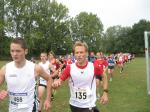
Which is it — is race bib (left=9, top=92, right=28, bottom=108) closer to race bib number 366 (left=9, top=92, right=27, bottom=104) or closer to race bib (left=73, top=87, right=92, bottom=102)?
race bib number 366 (left=9, top=92, right=27, bottom=104)

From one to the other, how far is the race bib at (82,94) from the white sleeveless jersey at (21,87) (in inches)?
42.9

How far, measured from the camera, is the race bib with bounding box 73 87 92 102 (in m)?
5.95

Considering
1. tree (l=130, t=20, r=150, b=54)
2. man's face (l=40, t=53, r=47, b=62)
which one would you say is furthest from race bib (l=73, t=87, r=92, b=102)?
tree (l=130, t=20, r=150, b=54)

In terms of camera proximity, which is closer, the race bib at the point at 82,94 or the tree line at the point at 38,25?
the race bib at the point at 82,94

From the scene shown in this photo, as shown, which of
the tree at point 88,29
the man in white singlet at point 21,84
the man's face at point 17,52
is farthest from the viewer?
the tree at point 88,29

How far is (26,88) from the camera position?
500 cm

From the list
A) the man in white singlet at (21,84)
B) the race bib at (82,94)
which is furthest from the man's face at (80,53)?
the man in white singlet at (21,84)

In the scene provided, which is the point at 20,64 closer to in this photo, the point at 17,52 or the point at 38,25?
the point at 17,52

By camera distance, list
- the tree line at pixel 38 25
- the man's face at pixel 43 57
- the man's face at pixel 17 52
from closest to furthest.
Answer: the man's face at pixel 17 52 < the man's face at pixel 43 57 < the tree line at pixel 38 25

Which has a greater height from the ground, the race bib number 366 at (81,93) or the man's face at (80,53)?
the man's face at (80,53)

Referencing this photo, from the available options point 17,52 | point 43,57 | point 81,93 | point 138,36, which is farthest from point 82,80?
point 138,36

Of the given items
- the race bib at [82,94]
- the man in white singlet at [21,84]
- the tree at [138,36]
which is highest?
the tree at [138,36]

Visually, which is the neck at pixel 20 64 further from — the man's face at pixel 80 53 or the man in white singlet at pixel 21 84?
the man's face at pixel 80 53

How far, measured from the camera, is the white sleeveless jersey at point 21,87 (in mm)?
4988
